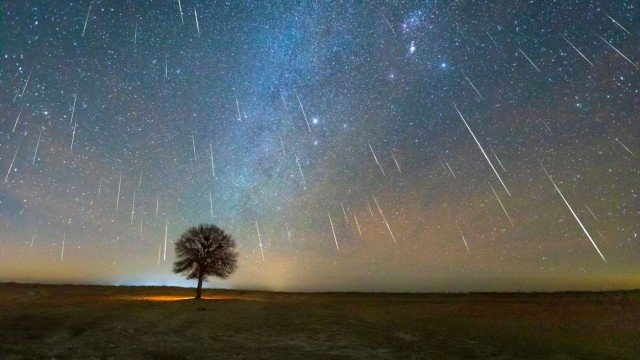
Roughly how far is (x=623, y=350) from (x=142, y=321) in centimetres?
2735

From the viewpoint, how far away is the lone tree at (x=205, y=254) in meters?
44.2

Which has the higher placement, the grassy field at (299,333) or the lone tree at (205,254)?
the lone tree at (205,254)

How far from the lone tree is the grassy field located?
445 inches

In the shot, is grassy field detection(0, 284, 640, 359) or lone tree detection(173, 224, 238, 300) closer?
grassy field detection(0, 284, 640, 359)

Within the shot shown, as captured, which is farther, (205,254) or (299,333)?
(205,254)

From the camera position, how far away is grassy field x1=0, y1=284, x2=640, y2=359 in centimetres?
1875

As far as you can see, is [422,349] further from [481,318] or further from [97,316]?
[97,316]

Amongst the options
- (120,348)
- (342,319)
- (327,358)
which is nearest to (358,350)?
(327,358)

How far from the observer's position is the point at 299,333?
918 inches

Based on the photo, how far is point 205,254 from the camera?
147 feet

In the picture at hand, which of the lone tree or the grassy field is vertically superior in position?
the lone tree

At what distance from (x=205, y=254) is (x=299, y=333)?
24357mm

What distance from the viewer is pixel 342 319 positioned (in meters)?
28.3

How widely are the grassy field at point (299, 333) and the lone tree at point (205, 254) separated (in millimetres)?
11304
